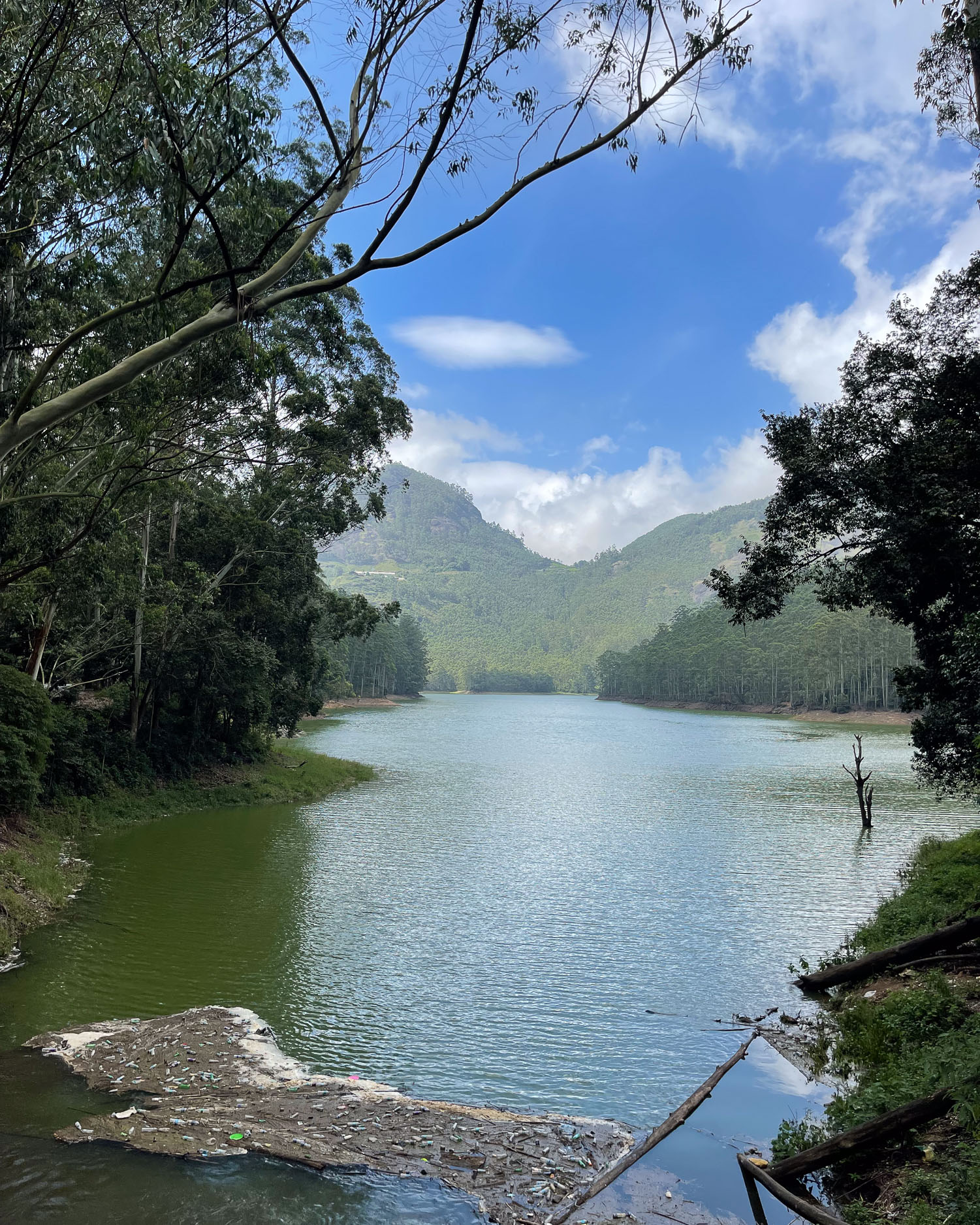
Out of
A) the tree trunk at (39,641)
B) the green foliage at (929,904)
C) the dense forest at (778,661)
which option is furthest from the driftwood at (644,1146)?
the dense forest at (778,661)

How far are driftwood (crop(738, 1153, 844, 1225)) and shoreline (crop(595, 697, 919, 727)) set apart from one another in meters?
64.3

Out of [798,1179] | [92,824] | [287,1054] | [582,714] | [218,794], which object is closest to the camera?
[798,1179]

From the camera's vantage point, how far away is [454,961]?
12.2m

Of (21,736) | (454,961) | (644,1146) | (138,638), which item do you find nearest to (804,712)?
(138,638)

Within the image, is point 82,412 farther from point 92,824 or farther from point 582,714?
point 582,714

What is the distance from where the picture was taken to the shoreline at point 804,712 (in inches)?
3009

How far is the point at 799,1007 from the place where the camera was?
10547 mm

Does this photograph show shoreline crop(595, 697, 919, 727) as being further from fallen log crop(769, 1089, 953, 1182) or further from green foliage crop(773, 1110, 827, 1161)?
fallen log crop(769, 1089, 953, 1182)

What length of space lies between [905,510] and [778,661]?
8624 cm

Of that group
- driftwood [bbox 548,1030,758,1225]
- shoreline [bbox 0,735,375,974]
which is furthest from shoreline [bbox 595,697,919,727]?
driftwood [bbox 548,1030,758,1225]

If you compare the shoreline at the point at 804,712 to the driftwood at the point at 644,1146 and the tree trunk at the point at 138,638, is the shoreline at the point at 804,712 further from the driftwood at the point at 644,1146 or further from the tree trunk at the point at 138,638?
the driftwood at the point at 644,1146

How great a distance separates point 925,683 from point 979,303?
5.88 meters

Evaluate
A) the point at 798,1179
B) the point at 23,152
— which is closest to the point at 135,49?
the point at 23,152

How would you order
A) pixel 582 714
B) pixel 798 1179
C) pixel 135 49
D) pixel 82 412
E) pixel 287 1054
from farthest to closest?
1. pixel 582 714
2. pixel 82 412
3. pixel 287 1054
4. pixel 135 49
5. pixel 798 1179
